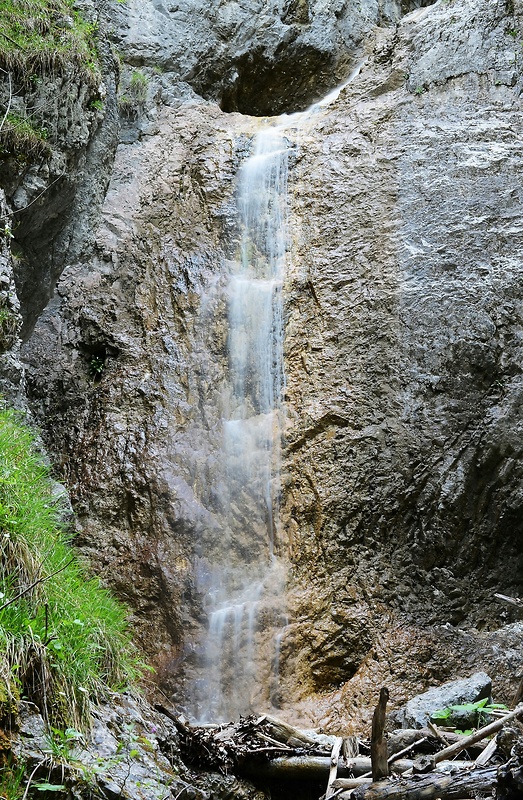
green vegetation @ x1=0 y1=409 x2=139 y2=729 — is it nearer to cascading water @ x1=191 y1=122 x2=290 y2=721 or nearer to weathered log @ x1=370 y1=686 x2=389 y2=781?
weathered log @ x1=370 y1=686 x2=389 y2=781

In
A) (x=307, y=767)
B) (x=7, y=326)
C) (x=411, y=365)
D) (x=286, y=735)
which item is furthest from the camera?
(x=411, y=365)

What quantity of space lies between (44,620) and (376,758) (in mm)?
1706

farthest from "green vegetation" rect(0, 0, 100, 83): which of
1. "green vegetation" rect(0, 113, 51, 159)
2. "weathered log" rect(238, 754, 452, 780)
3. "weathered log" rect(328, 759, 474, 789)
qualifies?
"weathered log" rect(328, 759, 474, 789)

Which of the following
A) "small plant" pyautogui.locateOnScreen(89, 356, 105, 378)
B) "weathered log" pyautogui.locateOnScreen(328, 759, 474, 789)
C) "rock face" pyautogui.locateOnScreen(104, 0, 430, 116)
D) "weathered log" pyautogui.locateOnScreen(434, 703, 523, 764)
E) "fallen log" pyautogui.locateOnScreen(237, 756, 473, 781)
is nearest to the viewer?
Answer: "weathered log" pyautogui.locateOnScreen(328, 759, 474, 789)

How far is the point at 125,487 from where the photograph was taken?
756cm

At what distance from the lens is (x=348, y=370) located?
776cm

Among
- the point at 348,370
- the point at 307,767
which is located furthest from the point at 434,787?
the point at 348,370

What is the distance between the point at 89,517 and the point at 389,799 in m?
4.73

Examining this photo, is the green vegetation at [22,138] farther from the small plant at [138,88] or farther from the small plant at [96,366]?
the small plant at [138,88]

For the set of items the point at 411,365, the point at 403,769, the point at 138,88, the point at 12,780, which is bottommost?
the point at 403,769

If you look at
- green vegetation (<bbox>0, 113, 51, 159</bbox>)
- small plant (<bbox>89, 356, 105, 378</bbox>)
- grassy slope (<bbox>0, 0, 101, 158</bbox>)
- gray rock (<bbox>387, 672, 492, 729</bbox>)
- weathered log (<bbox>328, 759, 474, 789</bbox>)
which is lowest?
gray rock (<bbox>387, 672, 492, 729</bbox>)

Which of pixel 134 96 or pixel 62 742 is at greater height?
pixel 134 96

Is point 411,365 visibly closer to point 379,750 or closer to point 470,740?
point 470,740

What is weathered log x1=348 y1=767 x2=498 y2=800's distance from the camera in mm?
3203
